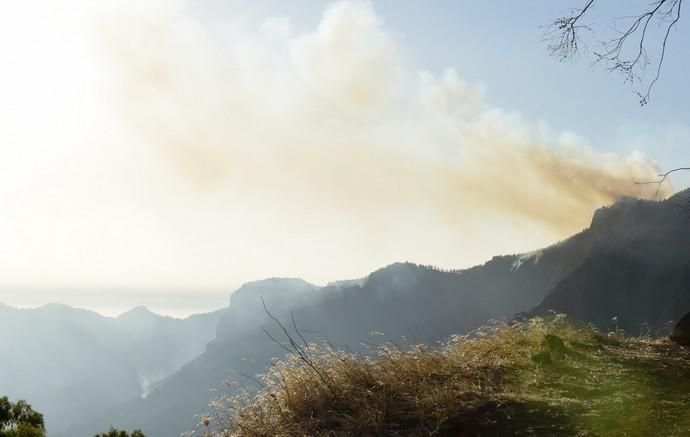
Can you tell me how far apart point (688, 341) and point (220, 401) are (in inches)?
295

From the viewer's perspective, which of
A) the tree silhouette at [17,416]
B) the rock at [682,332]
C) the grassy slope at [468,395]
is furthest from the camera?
the tree silhouette at [17,416]

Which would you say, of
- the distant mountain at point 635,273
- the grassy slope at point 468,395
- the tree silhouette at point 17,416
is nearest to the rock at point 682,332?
the grassy slope at point 468,395

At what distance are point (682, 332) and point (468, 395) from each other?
230 inches

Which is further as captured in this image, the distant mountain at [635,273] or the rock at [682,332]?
the distant mountain at [635,273]

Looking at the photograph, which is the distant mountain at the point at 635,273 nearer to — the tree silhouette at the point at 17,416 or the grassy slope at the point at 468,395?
the tree silhouette at the point at 17,416

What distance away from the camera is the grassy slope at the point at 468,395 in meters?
4.99

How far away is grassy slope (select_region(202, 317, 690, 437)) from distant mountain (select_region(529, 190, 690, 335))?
343ft

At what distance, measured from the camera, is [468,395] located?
5613 mm

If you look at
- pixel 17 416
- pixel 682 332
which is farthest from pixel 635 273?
pixel 17 416

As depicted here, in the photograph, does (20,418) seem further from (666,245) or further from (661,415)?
(666,245)

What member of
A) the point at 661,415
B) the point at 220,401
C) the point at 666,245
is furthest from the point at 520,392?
the point at 666,245

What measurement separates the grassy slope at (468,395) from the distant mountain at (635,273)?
343 feet

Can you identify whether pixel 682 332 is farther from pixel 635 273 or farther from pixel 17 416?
pixel 635 273

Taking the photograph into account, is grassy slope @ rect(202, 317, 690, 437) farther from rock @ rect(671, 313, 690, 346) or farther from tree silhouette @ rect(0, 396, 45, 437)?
tree silhouette @ rect(0, 396, 45, 437)
